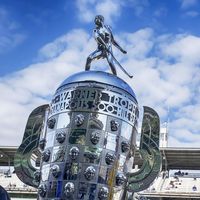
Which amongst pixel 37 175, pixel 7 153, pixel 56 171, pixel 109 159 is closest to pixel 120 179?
pixel 109 159

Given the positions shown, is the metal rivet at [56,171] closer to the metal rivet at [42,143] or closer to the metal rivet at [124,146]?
the metal rivet at [42,143]

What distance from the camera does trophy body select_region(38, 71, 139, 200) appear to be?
8055mm

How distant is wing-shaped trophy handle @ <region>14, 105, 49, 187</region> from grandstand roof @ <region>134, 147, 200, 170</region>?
28.4 metres

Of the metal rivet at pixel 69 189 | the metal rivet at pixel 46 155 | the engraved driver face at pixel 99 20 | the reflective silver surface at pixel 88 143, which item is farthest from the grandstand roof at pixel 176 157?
the metal rivet at pixel 69 189

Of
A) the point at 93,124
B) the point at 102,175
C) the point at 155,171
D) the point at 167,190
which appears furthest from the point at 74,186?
the point at 167,190

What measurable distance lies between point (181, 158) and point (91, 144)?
3224 centimetres

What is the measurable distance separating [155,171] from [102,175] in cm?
134

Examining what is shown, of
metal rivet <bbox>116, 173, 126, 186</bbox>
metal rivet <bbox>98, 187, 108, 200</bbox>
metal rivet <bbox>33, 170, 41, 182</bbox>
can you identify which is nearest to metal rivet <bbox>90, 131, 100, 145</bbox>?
metal rivet <bbox>116, 173, 126, 186</bbox>

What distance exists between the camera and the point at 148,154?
9.06 metres

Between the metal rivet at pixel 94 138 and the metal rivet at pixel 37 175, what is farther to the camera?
the metal rivet at pixel 37 175

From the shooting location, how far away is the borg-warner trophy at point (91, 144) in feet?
26.5

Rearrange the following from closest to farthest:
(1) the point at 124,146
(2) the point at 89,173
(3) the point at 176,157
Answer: (2) the point at 89,173, (1) the point at 124,146, (3) the point at 176,157

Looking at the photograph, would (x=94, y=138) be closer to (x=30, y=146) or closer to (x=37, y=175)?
(x=37, y=175)

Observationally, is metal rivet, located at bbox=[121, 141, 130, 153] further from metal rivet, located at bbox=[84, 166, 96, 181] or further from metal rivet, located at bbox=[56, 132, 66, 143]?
metal rivet, located at bbox=[56, 132, 66, 143]
